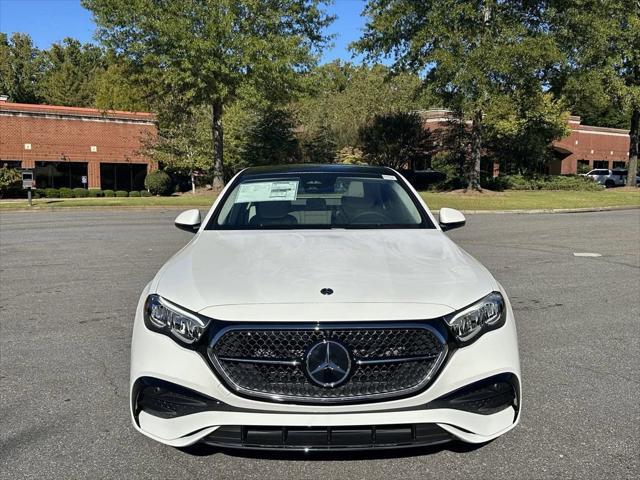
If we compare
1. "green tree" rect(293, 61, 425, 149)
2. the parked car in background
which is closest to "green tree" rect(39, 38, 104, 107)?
"green tree" rect(293, 61, 425, 149)

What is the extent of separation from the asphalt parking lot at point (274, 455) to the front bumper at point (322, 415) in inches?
5.3

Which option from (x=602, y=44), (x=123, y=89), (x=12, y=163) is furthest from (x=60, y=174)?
(x=602, y=44)

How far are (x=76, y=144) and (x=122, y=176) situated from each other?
3386mm

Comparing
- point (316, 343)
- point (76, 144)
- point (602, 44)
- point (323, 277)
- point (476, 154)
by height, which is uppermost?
point (602, 44)

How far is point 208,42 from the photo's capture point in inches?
876

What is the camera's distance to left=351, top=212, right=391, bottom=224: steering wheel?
4.17m

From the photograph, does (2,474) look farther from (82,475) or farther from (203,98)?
(203,98)

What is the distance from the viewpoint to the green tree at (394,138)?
120 ft

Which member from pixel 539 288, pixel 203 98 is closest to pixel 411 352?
pixel 539 288

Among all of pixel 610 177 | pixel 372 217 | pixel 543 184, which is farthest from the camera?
pixel 610 177

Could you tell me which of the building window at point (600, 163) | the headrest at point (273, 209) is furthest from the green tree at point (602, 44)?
the building window at point (600, 163)

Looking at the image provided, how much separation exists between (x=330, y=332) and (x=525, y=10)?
27.0 metres

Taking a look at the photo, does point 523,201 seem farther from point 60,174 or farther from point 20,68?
point 20,68

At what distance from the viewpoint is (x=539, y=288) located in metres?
7.29
